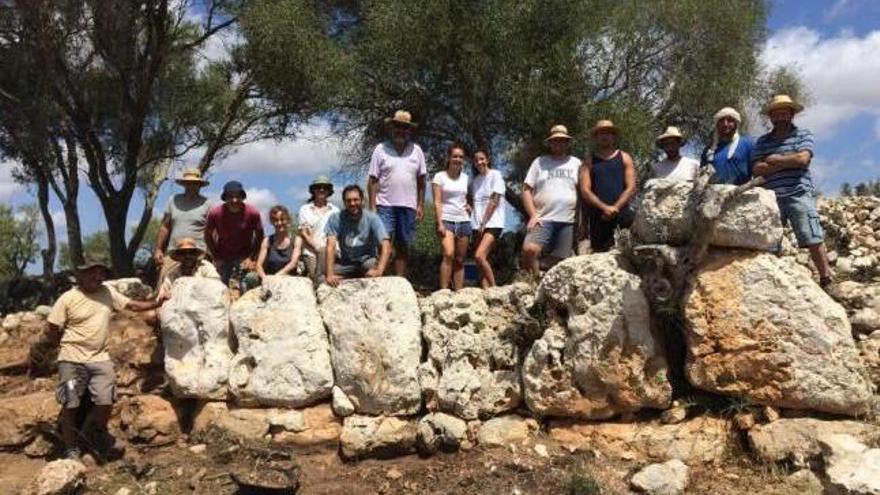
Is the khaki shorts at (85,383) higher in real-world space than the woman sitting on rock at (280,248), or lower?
lower

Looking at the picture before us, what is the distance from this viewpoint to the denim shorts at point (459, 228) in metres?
7.93

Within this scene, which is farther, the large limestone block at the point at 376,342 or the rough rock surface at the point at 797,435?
the large limestone block at the point at 376,342

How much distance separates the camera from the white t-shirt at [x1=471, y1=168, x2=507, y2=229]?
7.95 meters

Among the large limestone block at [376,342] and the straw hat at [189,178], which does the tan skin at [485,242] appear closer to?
the large limestone block at [376,342]

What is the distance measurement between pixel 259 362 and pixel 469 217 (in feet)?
8.45

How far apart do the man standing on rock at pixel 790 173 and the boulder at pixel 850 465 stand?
72.6 inches

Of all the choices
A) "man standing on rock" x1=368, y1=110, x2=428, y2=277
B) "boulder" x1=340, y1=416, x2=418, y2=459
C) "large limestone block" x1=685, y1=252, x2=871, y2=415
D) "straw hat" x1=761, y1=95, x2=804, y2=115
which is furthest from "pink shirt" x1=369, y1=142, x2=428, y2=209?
"straw hat" x1=761, y1=95, x2=804, y2=115

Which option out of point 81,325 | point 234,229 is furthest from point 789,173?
point 81,325

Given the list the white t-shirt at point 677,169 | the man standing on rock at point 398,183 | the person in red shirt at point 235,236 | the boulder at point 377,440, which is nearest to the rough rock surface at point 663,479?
the boulder at point 377,440

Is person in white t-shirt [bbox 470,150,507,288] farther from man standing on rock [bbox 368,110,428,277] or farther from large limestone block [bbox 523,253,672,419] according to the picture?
large limestone block [bbox 523,253,672,419]

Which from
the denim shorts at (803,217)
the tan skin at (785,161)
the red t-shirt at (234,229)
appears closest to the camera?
the tan skin at (785,161)

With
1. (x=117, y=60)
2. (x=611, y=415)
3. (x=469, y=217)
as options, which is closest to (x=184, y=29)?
(x=117, y=60)

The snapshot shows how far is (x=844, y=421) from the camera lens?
232 inches

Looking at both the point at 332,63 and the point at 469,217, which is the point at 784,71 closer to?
the point at 332,63
